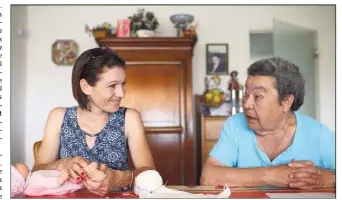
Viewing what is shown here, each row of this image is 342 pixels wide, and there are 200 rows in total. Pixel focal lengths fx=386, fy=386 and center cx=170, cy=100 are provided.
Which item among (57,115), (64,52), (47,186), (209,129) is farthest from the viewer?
(64,52)

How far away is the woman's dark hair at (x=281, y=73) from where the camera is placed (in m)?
0.82

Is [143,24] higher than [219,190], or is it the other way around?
[143,24]

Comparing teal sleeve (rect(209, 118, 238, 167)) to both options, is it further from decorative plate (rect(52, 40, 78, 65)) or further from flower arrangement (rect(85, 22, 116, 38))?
decorative plate (rect(52, 40, 78, 65))

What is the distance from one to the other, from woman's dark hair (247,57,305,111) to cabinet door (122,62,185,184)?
1.07 meters

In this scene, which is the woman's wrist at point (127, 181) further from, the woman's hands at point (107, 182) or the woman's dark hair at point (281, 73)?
the woman's dark hair at point (281, 73)

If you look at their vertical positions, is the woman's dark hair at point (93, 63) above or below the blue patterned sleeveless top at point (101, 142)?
above

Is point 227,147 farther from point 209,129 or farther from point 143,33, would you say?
point 143,33

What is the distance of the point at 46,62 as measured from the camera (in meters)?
2.01

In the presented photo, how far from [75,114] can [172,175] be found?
3.29 feet

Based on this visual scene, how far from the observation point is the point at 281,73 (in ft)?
2.70

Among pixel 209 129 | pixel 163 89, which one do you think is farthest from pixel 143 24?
pixel 209 129

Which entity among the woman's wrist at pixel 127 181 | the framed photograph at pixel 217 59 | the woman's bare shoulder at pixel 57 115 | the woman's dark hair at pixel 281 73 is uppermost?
the framed photograph at pixel 217 59

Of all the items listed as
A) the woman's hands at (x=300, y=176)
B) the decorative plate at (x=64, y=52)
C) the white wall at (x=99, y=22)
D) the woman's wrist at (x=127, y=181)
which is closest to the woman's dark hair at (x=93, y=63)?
the woman's wrist at (x=127, y=181)

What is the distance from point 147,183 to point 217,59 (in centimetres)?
155
